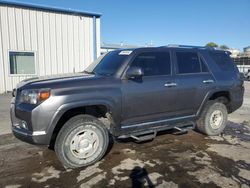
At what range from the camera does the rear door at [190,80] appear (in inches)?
195

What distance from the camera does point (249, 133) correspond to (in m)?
6.05

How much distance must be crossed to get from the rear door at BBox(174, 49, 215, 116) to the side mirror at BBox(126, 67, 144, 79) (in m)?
1.06

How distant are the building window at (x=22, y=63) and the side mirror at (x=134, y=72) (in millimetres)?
9870

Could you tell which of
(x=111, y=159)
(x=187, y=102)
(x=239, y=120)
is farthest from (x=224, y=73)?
(x=111, y=159)

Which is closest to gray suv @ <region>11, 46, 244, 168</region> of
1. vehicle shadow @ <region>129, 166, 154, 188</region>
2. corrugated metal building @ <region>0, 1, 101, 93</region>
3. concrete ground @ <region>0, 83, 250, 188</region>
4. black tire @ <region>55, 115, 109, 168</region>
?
black tire @ <region>55, 115, 109, 168</region>

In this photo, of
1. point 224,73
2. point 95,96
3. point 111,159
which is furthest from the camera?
point 224,73

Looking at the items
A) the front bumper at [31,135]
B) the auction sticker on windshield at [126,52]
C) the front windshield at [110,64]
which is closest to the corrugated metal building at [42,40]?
the front windshield at [110,64]

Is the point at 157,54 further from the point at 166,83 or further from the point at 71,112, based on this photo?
the point at 71,112

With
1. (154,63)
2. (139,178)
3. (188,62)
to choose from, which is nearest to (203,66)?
(188,62)

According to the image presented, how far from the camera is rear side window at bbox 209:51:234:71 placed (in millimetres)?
5723

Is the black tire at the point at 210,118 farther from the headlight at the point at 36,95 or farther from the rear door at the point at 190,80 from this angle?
the headlight at the point at 36,95

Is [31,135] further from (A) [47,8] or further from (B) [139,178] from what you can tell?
(A) [47,8]

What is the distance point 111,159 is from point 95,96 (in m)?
1.23

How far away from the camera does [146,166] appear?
13.2 feet
